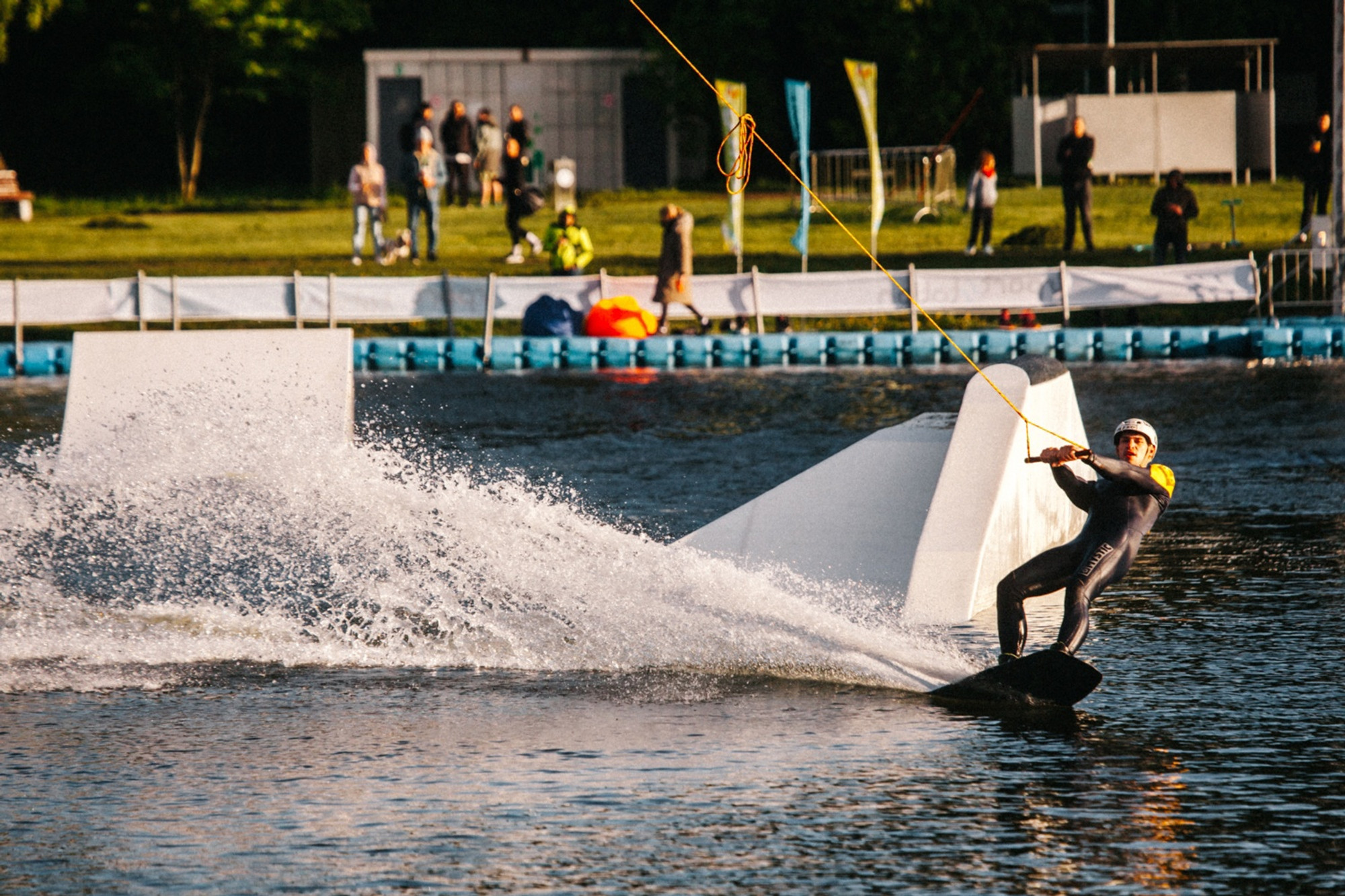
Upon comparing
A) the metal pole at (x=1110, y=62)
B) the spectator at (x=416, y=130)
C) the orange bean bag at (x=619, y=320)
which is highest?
the metal pole at (x=1110, y=62)

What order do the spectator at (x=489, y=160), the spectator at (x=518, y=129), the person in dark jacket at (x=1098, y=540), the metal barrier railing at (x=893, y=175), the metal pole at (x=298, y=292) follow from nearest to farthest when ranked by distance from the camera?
the person in dark jacket at (x=1098, y=540), the metal pole at (x=298, y=292), the spectator at (x=518, y=129), the metal barrier railing at (x=893, y=175), the spectator at (x=489, y=160)

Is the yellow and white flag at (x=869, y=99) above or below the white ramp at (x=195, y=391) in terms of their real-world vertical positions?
above

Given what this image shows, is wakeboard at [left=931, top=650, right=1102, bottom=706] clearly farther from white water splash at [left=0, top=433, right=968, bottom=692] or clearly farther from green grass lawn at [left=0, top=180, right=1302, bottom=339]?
green grass lawn at [left=0, top=180, right=1302, bottom=339]

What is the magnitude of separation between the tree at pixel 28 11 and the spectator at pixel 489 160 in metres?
8.70

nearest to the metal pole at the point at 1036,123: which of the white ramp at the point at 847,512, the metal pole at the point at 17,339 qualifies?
the metal pole at the point at 17,339

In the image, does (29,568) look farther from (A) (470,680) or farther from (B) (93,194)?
(B) (93,194)

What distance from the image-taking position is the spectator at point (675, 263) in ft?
80.8

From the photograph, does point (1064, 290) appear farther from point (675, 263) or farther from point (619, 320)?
point (619, 320)

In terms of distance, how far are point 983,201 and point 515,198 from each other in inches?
277

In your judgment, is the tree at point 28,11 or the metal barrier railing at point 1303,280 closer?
the metal barrier railing at point 1303,280

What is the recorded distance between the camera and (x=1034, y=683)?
28.6ft

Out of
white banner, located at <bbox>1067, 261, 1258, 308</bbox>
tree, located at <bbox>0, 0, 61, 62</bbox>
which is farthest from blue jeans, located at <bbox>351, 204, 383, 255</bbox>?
tree, located at <bbox>0, 0, 61, 62</bbox>

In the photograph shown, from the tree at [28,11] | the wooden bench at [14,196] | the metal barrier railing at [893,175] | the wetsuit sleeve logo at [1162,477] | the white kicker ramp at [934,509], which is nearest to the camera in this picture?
the wetsuit sleeve logo at [1162,477]

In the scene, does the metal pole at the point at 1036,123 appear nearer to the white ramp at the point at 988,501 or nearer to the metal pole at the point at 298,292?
the metal pole at the point at 298,292
